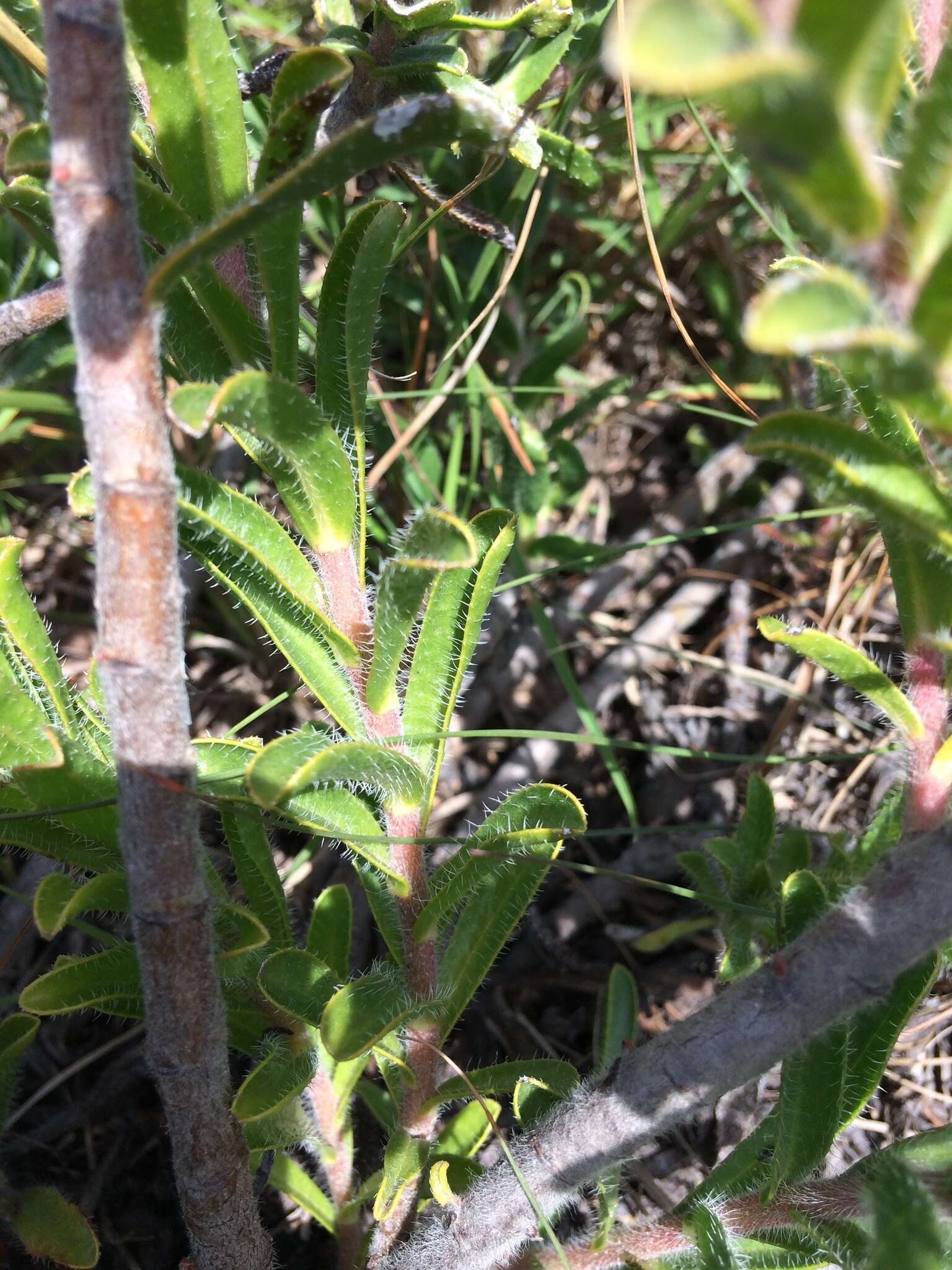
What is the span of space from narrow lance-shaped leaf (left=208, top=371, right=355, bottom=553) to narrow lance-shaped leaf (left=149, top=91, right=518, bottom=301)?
10 cm

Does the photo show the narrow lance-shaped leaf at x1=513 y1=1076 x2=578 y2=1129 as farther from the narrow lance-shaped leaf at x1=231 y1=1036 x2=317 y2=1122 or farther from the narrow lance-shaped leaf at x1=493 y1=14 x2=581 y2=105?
the narrow lance-shaped leaf at x1=493 y1=14 x2=581 y2=105

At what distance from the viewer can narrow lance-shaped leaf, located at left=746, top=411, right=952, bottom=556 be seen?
2.46 ft

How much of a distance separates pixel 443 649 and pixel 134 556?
0.44 m

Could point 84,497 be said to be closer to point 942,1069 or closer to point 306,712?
point 306,712

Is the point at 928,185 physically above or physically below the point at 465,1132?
above

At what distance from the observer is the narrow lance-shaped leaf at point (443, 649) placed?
45.8 inches

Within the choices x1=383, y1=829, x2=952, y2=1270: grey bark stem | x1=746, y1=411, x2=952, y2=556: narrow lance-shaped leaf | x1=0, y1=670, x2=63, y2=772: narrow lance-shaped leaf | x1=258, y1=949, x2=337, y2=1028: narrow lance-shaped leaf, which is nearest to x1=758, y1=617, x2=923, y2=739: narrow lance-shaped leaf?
x1=383, y1=829, x2=952, y2=1270: grey bark stem

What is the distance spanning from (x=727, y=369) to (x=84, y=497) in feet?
6.87

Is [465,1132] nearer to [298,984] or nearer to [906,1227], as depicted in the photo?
[298,984]

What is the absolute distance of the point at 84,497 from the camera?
0.96 meters

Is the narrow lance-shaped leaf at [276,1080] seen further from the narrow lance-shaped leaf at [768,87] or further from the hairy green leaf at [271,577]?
the narrow lance-shaped leaf at [768,87]

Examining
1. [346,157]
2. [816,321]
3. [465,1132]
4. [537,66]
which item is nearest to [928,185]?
[816,321]

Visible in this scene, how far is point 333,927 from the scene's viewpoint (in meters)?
1.43

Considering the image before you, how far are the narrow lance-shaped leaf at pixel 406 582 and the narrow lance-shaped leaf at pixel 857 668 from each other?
35 centimetres
